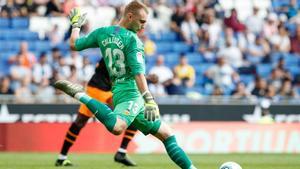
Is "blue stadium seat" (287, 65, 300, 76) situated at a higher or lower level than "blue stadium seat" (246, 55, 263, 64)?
lower

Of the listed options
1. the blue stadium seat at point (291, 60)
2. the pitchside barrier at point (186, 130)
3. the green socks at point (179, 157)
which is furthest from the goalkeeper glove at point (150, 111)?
the blue stadium seat at point (291, 60)

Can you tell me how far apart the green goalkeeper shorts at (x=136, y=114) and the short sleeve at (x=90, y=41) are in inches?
31.1

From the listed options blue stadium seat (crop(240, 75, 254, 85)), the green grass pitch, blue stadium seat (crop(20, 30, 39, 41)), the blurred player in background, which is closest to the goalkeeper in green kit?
the green grass pitch

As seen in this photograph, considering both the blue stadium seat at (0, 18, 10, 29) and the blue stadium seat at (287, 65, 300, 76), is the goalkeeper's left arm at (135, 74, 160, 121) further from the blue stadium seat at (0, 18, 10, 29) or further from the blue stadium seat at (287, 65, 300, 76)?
the blue stadium seat at (287, 65, 300, 76)

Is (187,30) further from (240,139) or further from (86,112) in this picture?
(86,112)

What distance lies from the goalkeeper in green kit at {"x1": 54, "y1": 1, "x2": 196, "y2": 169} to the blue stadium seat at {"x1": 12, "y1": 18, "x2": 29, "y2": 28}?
42.5 ft

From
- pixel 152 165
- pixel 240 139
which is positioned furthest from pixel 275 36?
pixel 152 165

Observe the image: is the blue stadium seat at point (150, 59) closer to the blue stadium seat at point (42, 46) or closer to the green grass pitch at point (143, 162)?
the blue stadium seat at point (42, 46)

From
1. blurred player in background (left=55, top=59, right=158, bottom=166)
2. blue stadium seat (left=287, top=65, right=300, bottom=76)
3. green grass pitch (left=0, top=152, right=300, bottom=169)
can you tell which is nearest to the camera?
green grass pitch (left=0, top=152, right=300, bottom=169)

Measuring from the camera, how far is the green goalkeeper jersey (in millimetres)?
9734

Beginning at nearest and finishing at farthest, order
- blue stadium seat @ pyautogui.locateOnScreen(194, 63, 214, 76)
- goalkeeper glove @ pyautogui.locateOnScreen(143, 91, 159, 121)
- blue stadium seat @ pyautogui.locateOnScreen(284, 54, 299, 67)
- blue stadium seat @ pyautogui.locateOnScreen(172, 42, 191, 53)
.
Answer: goalkeeper glove @ pyautogui.locateOnScreen(143, 91, 159, 121) < blue stadium seat @ pyautogui.locateOnScreen(194, 63, 214, 76) < blue stadium seat @ pyautogui.locateOnScreen(172, 42, 191, 53) < blue stadium seat @ pyautogui.locateOnScreen(284, 54, 299, 67)

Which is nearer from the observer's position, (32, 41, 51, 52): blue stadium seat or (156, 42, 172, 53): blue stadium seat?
(32, 41, 51, 52): blue stadium seat

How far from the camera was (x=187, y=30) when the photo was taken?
2409cm

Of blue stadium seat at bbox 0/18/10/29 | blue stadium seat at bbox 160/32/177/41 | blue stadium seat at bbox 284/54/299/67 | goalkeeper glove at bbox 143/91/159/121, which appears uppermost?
blue stadium seat at bbox 0/18/10/29
